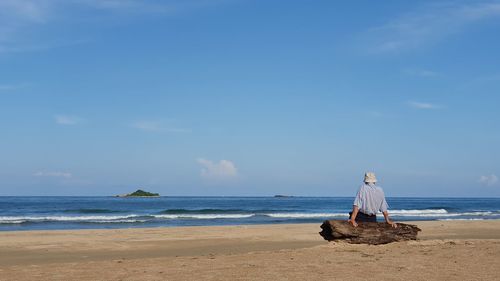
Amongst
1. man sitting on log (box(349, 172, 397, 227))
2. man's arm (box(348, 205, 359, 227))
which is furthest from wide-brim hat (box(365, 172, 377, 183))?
man's arm (box(348, 205, 359, 227))

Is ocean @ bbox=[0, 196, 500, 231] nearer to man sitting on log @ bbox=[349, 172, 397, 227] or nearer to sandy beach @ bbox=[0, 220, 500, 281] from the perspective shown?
sandy beach @ bbox=[0, 220, 500, 281]

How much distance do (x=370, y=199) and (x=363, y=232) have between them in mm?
909

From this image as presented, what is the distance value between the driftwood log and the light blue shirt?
0.55 metres

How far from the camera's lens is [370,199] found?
35.7 feet

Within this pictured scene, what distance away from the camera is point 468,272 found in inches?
333

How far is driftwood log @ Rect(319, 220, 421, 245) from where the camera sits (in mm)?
11344

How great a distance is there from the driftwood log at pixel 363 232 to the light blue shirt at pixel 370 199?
55cm

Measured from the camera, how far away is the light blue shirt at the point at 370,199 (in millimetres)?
10795

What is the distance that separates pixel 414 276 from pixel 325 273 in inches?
53.6

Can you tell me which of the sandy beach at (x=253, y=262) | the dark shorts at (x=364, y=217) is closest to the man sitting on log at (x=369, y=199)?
the dark shorts at (x=364, y=217)

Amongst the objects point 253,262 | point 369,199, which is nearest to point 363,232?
point 369,199

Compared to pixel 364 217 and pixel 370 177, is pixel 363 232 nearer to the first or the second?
pixel 364 217

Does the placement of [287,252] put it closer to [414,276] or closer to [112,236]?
[414,276]

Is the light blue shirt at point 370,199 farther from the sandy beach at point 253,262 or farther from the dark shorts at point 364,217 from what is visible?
the sandy beach at point 253,262
